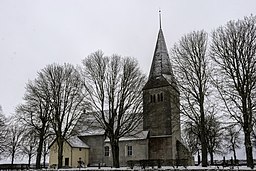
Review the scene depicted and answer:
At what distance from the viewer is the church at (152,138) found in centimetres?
4706

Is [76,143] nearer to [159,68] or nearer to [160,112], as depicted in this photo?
[160,112]

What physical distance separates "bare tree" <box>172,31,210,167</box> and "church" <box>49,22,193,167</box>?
39.2 feet

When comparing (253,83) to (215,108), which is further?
(215,108)

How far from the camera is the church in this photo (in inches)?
1853

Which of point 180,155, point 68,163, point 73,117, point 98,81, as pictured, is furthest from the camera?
point 68,163

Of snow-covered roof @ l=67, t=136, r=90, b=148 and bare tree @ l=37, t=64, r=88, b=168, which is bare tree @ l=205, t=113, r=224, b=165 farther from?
snow-covered roof @ l=67, t=136, r=90, b=148

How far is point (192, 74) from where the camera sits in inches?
1277

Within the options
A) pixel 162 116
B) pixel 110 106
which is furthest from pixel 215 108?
pixel 162 116

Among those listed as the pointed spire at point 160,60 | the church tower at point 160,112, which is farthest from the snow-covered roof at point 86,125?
the pointed spire at point 160,60

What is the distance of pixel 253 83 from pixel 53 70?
25592mm

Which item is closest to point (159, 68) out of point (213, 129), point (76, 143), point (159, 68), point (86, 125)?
point (159, 68)

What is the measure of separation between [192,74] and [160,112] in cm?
1730

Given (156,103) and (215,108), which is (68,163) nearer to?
(156,103)

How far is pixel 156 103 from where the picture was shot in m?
50.0
